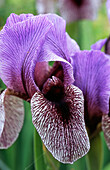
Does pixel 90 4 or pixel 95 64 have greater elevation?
pixel 95 64

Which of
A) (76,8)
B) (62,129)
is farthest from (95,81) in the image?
(76,8)

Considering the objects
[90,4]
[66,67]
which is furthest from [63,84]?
[90,4]

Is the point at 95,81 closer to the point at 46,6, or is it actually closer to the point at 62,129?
the point at 62,129

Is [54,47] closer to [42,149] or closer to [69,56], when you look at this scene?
[69,56]

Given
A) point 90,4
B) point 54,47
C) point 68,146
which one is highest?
point 54,47

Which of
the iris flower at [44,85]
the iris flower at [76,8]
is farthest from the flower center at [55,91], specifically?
the iris flower at [76,8]

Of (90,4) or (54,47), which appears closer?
(54,47)
